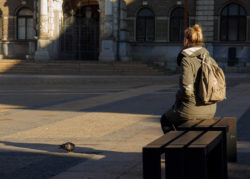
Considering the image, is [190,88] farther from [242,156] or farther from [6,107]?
[6,107]

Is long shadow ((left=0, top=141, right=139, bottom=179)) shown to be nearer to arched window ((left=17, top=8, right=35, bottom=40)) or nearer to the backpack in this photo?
the backpack

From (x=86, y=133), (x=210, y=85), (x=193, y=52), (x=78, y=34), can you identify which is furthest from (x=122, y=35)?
(x=210, y=85)

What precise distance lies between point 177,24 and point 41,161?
30.1 m

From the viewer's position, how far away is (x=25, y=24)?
1566 inches

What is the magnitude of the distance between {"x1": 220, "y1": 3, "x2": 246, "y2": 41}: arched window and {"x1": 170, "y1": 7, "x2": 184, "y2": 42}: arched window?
2.52 metres

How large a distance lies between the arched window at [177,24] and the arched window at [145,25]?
121 cm

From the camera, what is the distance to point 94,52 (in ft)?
126

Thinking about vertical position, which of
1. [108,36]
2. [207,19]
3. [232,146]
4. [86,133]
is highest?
[207,19]

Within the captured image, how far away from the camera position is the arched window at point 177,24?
3688 centimetres

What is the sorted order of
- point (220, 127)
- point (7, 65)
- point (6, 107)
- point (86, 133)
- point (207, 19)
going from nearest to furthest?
point (220, 127) → point (86, 133) → point (6, 107) → point (7, 65) → point (207, 19)

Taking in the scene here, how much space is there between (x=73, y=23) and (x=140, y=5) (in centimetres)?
445

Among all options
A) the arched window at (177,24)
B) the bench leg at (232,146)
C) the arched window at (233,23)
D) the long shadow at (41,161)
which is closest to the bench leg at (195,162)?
the long shadow at (41,161)

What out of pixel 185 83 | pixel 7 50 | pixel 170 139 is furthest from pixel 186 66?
pixel 7 50

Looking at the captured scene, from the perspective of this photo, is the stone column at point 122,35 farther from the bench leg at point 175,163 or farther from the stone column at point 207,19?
the bench leg at point 175,163
